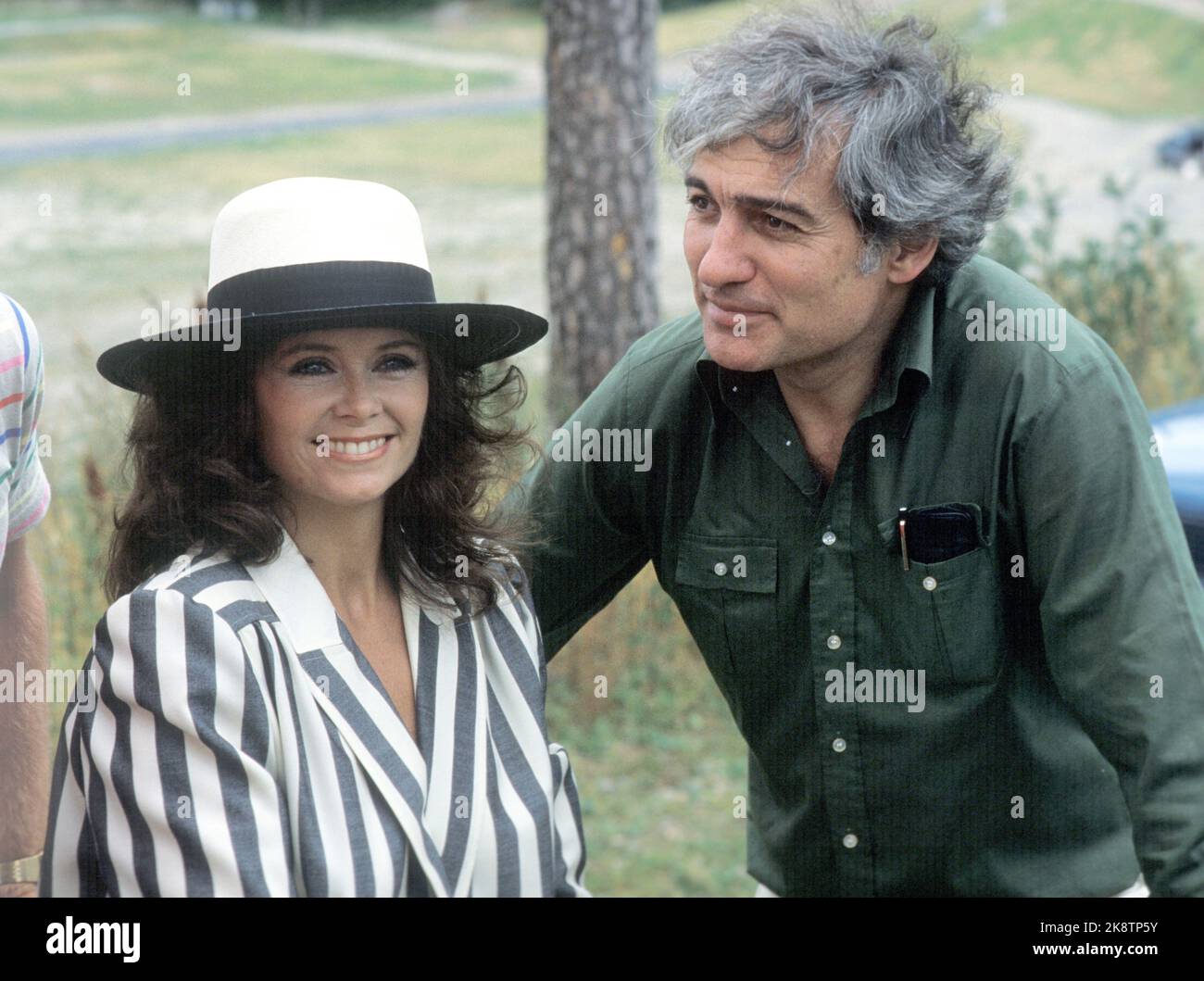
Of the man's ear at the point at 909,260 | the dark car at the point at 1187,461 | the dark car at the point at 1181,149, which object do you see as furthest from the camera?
the dark car at the point at 1181,149

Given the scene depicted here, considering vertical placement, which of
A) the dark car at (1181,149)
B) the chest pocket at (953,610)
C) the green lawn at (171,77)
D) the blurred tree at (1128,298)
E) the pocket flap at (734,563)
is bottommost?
the chest pocket at (953,610)

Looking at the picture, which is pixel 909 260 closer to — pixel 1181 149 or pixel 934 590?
pixel 934 590

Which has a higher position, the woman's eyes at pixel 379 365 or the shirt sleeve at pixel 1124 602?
the woman's eyes at pixel 379 365

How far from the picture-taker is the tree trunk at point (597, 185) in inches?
207

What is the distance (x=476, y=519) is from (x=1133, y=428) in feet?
3.35

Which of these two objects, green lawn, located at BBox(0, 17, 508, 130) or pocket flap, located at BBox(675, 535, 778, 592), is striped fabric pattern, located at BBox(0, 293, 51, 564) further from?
green lawn, located at BBox(0, 17, 508, 130)

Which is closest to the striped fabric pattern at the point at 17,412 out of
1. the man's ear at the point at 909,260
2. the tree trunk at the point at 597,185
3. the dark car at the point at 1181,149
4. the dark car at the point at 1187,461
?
the man's ear at the point at 909,260

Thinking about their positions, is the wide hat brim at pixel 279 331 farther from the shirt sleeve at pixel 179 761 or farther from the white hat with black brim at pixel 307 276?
the shirt sleeve at pixel 179 761

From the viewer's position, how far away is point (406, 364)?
87.1 inches

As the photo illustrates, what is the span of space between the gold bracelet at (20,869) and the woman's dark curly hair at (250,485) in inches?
24.3

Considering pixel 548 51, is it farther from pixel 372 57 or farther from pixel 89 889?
pixel 372 57

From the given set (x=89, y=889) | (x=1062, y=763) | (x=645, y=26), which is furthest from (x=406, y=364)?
(x=645, y=26)

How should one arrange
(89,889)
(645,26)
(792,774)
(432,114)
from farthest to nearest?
(432,114) → (645,26) → (792,774) → (89,889)

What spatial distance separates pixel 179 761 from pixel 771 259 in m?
1.14
